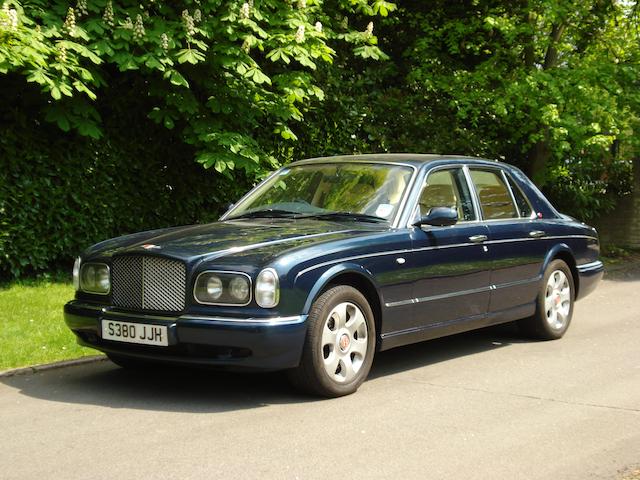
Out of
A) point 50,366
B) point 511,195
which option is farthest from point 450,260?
point 50,366

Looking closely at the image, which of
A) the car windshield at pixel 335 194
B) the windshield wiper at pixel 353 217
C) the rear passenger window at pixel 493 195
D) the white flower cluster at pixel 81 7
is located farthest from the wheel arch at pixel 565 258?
the white flower cluster at pixel 81 7

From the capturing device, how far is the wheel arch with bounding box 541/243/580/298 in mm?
8852

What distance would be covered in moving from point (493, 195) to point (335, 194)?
5.67 ft

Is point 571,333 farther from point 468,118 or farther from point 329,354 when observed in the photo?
point 468,118

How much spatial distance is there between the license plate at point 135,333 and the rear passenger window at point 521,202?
13.4ft

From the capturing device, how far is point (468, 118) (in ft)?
55.2

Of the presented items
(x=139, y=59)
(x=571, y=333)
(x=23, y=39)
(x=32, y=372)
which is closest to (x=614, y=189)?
(x=571, y=333)

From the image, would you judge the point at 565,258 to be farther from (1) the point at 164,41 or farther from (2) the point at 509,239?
(1) the point at 164,41

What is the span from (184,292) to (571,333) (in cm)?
476

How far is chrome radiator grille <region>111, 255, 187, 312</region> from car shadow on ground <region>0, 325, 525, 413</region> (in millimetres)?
643

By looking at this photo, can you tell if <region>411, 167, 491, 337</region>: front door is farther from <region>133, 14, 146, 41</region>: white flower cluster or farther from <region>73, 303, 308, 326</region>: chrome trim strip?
<region>133, 14, 146, 41</region>: white flower cluster

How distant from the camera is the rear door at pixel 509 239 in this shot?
8.13 metres

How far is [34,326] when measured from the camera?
871 centimetres

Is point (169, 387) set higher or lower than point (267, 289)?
lower
